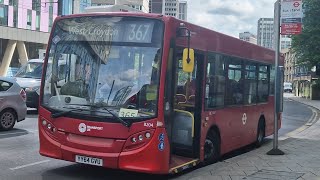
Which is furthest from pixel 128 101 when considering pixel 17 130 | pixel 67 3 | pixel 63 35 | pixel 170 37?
pixel 67 3

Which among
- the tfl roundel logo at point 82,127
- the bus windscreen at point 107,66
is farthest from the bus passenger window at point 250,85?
the tfl roundel logo at point 82,127

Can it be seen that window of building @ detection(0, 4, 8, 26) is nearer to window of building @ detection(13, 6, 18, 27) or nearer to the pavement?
window of building @ detection(13, 6, 18, 27)

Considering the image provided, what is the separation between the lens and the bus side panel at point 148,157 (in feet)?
22.7

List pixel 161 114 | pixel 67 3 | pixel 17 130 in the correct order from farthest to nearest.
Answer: pixel 67 3 < pixel 17 130 < pixel 161 114

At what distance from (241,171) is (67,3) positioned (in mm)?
62748

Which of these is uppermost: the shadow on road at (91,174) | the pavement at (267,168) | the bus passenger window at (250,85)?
the bus passenger window at (250,85)

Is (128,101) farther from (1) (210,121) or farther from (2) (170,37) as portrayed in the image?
(1) (210,121)

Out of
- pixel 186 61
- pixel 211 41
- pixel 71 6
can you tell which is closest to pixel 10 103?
pixel 211 41

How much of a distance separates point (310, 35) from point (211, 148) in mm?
44321

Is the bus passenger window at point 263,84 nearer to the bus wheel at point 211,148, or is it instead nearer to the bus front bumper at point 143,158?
the bus wheel at point 211,148

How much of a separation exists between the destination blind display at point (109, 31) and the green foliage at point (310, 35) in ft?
148

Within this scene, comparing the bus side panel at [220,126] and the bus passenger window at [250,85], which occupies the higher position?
the bus passenger window at [250,85]

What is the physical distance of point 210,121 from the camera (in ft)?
28.7

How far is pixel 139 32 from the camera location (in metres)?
7.16
